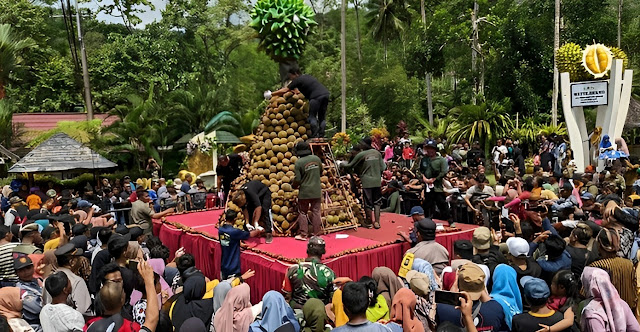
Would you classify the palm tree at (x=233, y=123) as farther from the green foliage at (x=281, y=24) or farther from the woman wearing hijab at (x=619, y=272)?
the woman wearing hijab at (x=619, y=272)

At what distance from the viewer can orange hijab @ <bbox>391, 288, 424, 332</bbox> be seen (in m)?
3.82

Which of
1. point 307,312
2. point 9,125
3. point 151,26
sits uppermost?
point 151,26

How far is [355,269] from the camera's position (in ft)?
23.2

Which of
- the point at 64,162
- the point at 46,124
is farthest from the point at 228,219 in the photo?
the point at 46,124

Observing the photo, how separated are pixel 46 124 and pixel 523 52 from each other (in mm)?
22602

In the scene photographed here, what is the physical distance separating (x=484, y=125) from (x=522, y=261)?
712 inches

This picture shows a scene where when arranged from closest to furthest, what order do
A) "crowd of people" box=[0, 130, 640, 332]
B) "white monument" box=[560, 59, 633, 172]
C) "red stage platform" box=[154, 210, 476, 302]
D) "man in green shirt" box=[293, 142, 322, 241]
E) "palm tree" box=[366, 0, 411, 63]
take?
1. "crowd of people" box=[0, 130, 640, 332]
2. "red stage platform" box=[154, 210, 476, 302]
3. "man in green shirt" box=[293, 142, 322, 241]
4. "white monument" box=[560, 59, 633, 172]
5. "palm tree" box=[366, 0, 411, 63]

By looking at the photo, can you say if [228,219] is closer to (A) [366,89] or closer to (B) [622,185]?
(B) [622,185]

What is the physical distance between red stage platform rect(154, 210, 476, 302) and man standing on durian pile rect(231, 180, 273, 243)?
0.31 metres

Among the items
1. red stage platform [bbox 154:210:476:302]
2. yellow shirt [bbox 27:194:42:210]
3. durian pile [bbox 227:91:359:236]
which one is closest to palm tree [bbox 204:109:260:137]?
yellow shirt [bbox 27:194:42:210]

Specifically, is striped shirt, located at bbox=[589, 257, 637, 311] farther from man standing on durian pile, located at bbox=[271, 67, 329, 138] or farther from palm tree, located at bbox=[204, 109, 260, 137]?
palm tree, located at bbox=[204, 109, 260, 137]

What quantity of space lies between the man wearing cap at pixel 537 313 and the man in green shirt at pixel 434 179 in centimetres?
569

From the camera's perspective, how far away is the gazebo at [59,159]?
14.5 metres

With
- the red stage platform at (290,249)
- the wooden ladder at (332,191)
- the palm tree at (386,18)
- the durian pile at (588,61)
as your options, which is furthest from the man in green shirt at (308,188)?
the palm tree at (386,18)
